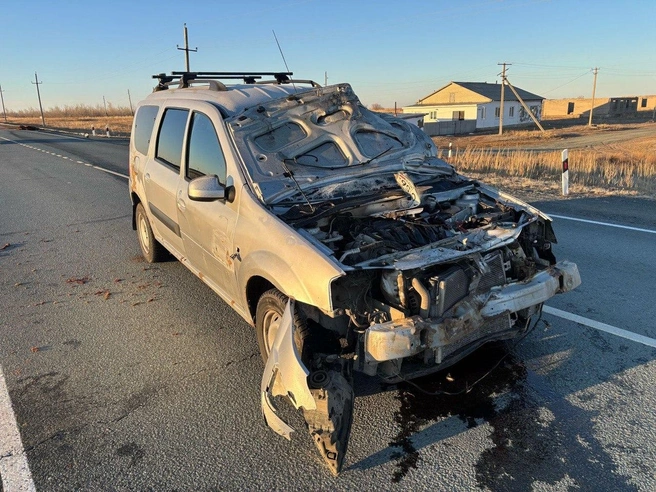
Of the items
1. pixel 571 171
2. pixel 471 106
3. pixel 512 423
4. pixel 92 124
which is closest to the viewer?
pixel 512 423

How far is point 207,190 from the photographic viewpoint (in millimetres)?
3688

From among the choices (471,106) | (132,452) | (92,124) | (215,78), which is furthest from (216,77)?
(471,106)

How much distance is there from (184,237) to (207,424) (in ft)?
6.60

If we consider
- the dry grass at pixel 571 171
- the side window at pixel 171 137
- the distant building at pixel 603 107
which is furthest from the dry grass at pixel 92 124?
the distant building at pixel 603 107

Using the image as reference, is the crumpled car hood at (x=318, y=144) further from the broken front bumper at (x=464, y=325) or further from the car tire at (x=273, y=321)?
the broken front bumper at (x=464, y=325)

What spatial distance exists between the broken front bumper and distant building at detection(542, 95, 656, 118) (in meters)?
96.9

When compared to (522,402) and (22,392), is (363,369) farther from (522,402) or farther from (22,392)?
(22,392)

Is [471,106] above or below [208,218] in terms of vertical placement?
above

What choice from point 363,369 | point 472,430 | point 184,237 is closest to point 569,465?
point 472,430

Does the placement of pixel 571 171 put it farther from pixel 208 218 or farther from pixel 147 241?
pixel 208 218

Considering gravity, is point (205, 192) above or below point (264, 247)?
above

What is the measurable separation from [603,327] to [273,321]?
294 centimetres

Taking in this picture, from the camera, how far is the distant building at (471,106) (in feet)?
213

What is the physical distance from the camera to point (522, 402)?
339cm
